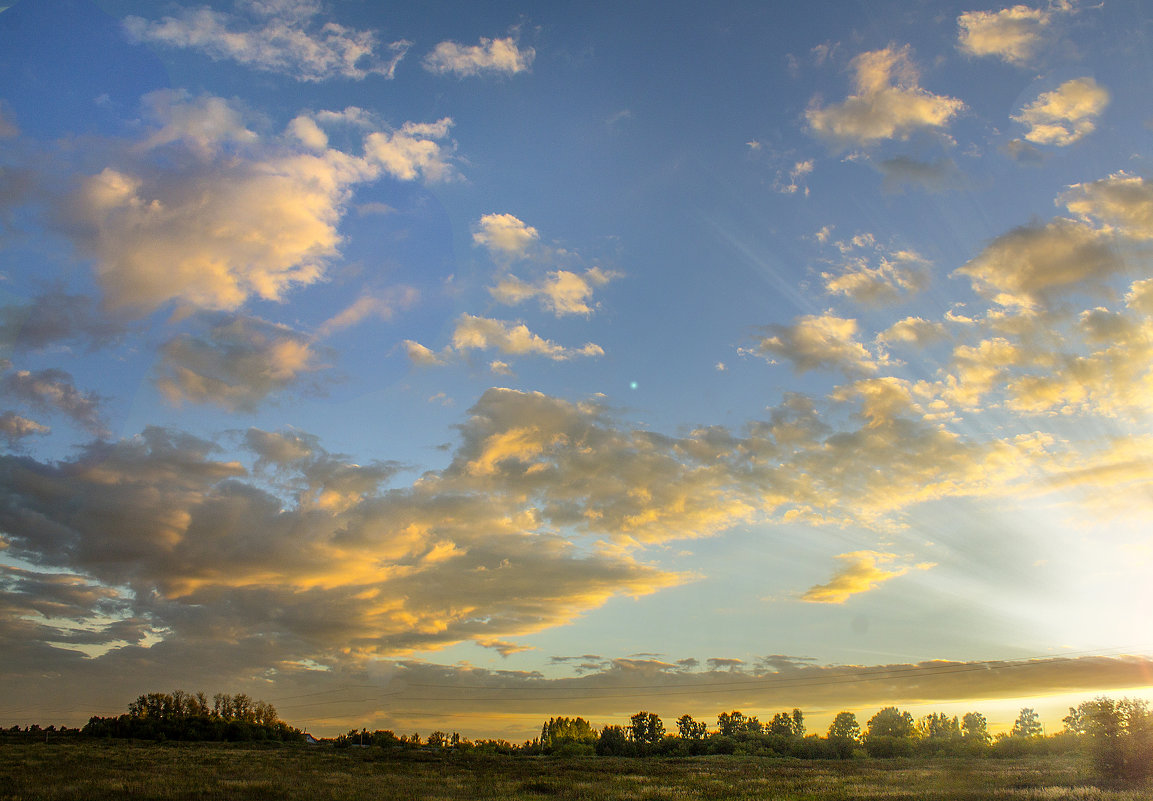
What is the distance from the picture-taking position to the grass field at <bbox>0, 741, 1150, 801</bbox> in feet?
140

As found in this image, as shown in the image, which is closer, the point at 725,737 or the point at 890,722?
the point at 725,737

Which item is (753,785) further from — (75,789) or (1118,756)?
(75,789)

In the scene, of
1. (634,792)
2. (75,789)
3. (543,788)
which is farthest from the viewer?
(543,788)

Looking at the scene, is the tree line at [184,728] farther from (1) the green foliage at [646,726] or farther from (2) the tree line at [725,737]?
(1) the green foliage at [646,726]

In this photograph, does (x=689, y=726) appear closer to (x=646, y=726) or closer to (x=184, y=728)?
(x=646, y=726)

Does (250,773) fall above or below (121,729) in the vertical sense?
above

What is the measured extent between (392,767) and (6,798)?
4262 cm

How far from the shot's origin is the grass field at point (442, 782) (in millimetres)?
42688

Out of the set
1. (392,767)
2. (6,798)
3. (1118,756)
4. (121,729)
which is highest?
(6,798)

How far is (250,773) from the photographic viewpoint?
57.2 m

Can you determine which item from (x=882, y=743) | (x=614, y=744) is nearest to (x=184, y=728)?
(x=614, y=744)

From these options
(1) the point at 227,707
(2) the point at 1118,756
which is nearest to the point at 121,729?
(1) the point at 227,707

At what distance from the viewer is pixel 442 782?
55406 mm

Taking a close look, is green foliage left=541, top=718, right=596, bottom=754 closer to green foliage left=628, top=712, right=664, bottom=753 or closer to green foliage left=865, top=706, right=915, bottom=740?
green foliage left=628, top=712, right=664, bottom=753
